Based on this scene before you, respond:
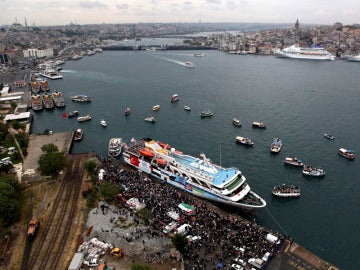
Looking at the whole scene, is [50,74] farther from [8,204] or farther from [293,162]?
[293,162]

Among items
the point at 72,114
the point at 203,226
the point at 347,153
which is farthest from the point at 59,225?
the point at 347,153

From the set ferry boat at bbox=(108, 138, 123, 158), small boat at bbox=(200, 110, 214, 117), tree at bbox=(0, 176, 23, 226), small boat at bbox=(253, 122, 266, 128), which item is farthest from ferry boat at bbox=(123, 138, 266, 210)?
small boat at bbox=(200, 110, 214, 117)

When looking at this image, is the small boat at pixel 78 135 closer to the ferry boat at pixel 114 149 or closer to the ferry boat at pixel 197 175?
the ferry boat at pixel 114 149

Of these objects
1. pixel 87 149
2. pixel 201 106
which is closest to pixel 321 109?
pixel 201 106

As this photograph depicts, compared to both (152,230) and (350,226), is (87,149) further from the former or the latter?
(350,226)

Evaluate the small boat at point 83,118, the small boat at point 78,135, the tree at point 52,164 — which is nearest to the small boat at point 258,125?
the small boat at point 78,135

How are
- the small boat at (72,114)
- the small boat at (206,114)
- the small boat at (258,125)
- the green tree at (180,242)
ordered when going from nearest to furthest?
the green tree at (180,242), the small boat at (258,125), the small boat at (206,114), the small boat at (72,114)
